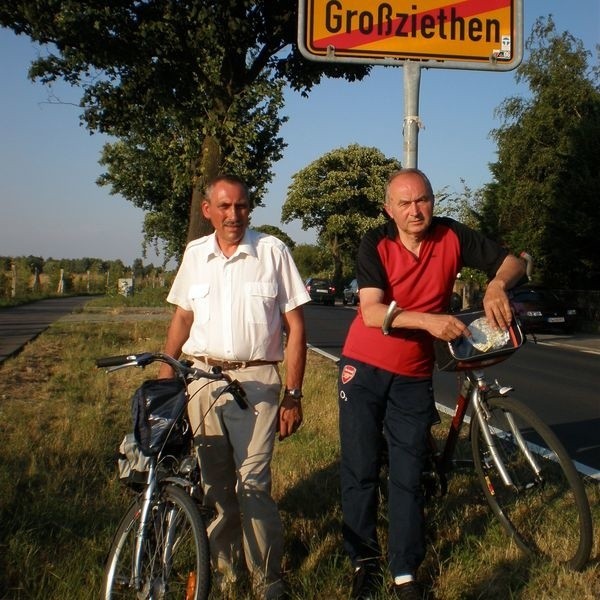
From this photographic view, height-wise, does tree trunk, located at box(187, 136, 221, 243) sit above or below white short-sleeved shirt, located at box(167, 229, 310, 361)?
above

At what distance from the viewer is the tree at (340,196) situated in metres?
58.5

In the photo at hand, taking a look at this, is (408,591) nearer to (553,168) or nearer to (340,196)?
(553,168)

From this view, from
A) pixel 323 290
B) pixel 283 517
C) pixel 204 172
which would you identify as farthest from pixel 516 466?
pixel 323 290

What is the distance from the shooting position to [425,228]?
3.59 metres

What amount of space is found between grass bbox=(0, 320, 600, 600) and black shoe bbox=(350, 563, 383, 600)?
0.24 ft

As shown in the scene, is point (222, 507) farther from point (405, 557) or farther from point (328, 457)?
point (328, 457)

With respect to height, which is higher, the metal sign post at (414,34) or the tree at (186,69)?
the tree at (186,69)

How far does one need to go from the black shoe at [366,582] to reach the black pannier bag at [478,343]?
0.95 m

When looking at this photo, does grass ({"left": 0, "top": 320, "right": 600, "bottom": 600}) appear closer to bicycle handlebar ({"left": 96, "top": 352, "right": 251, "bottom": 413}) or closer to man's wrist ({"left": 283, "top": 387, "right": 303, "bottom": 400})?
man's wrist ({"left": 283, "top": 387, "right": 303, "bottom": 400})

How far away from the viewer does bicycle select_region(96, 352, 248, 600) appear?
2.88m

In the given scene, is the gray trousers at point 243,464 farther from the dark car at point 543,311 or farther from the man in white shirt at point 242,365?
the dark car at point 543,311

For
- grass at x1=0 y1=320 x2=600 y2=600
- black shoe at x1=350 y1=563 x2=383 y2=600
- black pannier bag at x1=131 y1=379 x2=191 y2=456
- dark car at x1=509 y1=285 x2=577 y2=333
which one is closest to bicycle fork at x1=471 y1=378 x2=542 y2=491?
grass at x1=0 y1=320 x2=600 y2=600

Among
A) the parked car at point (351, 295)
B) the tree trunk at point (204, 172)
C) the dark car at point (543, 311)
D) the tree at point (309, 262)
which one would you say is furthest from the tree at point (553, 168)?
the tree at point (309, 262)

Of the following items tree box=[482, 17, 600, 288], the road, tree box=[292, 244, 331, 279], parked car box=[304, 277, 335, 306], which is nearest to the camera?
the road
